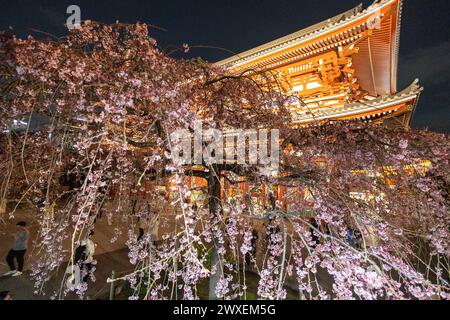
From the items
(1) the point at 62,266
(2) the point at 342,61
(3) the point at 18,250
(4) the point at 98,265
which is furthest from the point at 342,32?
A: (3) the point at 18,250

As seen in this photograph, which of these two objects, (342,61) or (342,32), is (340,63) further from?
(342,32)

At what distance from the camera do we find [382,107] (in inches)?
290

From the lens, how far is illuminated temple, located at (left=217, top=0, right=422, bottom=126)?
755 centimetres

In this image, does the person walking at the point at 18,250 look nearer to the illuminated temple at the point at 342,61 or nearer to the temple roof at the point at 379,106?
the illuminated temple at the point at 342,61

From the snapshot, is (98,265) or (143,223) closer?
(143,223)

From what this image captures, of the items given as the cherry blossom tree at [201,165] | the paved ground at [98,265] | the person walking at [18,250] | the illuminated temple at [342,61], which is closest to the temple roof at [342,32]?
the illuminated temple at [342,61]

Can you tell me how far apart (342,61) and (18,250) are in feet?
44.7

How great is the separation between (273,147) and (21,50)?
4133mm

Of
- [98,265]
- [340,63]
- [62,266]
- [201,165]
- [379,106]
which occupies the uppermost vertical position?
[340,63]

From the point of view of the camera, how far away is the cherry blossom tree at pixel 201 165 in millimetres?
2625

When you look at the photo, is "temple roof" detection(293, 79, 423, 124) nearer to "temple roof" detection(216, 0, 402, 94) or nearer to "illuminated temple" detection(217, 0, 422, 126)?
"illuminated temple" detection(217, 0, 422, 126)

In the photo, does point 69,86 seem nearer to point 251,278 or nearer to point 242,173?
point 242,173

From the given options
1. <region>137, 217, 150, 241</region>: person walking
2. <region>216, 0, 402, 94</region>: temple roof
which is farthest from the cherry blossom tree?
<region>216, 0, 402, 94</region>: temple roof

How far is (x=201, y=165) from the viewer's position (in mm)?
4266
